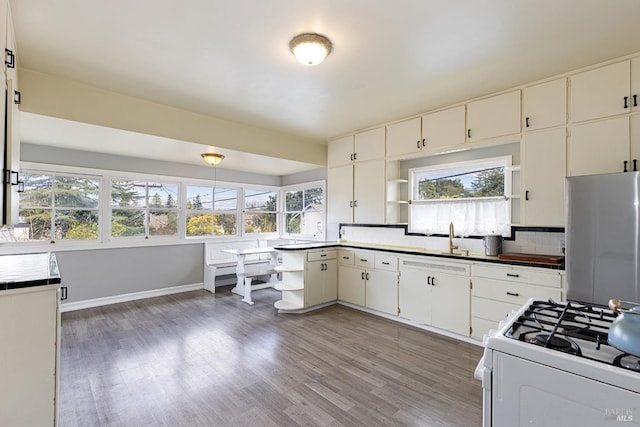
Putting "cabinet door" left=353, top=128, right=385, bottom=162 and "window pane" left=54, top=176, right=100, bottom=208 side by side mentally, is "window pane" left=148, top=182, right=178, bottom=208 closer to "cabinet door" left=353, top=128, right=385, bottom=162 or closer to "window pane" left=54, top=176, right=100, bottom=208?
"window pane" left=54, top=176, right=100, bottom=208

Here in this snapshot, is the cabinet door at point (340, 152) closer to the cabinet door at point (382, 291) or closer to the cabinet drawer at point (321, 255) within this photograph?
the cabinet drawer at point (321, 255)

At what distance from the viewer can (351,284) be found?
14.2ft

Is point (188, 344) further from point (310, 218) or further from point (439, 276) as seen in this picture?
point (310, 218)

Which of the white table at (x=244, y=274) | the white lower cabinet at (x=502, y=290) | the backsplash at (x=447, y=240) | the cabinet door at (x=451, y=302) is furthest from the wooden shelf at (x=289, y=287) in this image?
the white lower cabinet at (x=502, y=290)

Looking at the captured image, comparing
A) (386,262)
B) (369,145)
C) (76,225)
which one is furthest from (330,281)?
(76,225)

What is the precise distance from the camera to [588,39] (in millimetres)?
2242

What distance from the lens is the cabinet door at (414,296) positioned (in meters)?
3.50

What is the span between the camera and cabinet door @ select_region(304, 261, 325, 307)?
13.6 ft

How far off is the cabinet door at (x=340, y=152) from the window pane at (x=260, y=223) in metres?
2.15

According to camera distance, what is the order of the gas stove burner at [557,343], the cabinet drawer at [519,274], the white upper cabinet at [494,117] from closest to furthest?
the gas stove burner at [557,343], the cabinet drawer at [519,274], the white upper cabinet at [494,117]

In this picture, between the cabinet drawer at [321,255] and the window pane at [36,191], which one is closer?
the window pane at [36,191]

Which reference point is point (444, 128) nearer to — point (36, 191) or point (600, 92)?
point (600, 92)

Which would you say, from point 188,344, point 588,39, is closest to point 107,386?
point 188,344

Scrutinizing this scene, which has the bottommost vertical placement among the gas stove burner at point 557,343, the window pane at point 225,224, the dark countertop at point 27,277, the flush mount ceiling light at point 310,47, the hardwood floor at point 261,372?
the hardwood floor at point 261,372
